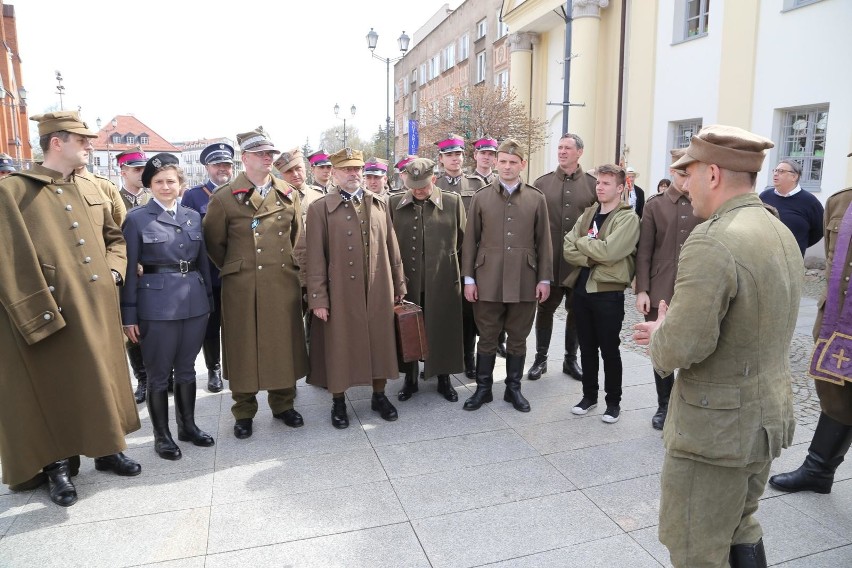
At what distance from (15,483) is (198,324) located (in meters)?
1.41

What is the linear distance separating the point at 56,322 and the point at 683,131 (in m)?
14.6

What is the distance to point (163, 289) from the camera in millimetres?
4125

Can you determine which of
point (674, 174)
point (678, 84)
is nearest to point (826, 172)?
point (678, 84)

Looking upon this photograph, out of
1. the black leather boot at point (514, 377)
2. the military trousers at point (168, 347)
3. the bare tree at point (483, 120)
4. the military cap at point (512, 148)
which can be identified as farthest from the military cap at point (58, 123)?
the bare tree at point (483, 120)

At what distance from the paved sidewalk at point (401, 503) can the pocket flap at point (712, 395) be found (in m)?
1.16

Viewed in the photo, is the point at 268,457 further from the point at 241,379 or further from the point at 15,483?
the point at 15,483

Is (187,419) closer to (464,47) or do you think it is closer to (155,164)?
(155,164)

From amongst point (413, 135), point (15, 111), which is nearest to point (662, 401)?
point (413, 135)

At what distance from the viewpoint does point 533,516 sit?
3400 mm

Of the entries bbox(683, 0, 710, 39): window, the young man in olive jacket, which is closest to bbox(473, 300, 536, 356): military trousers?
the young man in olive jacket

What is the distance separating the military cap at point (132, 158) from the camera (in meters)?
5.99

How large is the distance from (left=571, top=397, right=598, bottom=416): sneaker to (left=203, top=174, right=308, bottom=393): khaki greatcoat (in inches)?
89.6

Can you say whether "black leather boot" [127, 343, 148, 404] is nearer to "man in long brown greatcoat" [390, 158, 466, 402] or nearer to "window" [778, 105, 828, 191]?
"man in long brown greatcoat" [390, 158, 466, 402]

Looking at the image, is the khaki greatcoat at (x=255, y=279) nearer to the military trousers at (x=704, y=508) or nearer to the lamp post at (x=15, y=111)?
the military trousers at (x=704, y=508)
